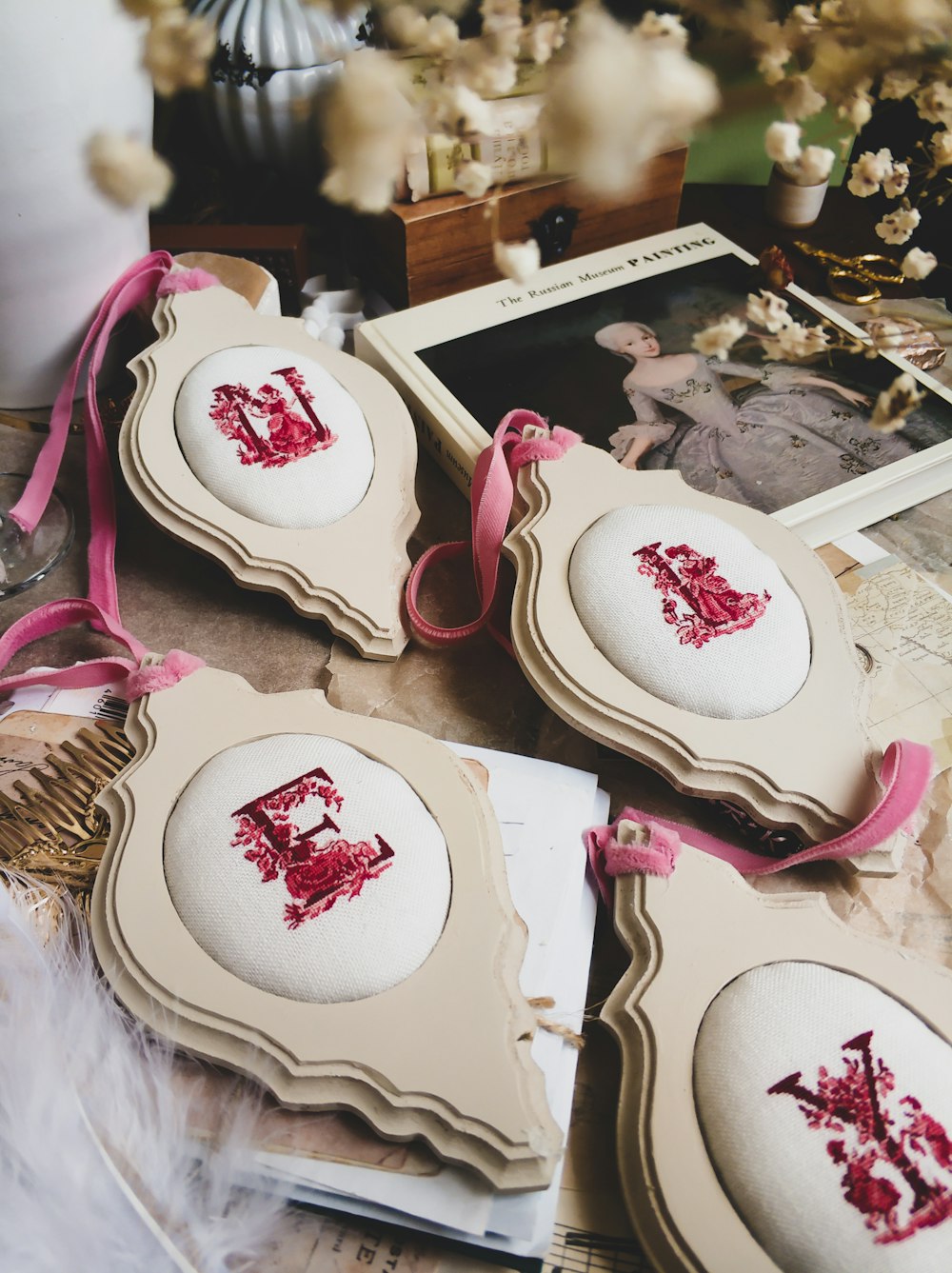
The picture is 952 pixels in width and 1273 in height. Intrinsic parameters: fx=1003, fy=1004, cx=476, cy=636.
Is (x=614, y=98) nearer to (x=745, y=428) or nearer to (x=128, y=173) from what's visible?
(x=128, y=173)

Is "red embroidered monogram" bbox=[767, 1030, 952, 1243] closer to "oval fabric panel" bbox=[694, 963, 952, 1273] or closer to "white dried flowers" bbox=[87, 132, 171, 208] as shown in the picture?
"oval fabric panel" bbox=[694, 963, 952, 1273]

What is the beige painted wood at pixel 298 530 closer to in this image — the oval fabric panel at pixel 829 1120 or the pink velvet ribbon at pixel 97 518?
the pink velvet ribbon at pixel 97 518

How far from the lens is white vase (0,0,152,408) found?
0.61 metres

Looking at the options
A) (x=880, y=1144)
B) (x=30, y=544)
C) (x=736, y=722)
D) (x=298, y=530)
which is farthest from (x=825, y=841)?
(x=30, y=544)

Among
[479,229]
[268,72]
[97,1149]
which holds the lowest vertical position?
[97,1149]

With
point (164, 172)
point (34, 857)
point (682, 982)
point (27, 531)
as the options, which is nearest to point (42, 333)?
point (27, 531)

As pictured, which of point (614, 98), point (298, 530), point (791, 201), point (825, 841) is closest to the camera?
point (614, 98)

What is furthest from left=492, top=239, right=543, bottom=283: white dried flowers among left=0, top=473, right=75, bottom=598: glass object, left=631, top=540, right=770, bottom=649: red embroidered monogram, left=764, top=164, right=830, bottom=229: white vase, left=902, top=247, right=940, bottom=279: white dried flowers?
left=764, top=164, right=830, bottom=229: white vase

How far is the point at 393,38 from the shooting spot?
307 millimetres

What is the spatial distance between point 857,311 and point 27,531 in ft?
2.65

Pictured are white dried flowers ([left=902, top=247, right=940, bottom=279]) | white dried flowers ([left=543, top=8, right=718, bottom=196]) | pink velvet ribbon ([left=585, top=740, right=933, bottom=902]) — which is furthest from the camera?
pink velvet ribbon ([left=585, top=740, right=933, bottom=902])

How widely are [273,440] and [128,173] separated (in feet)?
1.49

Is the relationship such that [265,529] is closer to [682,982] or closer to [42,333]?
[42,333]

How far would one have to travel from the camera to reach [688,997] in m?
0.55
